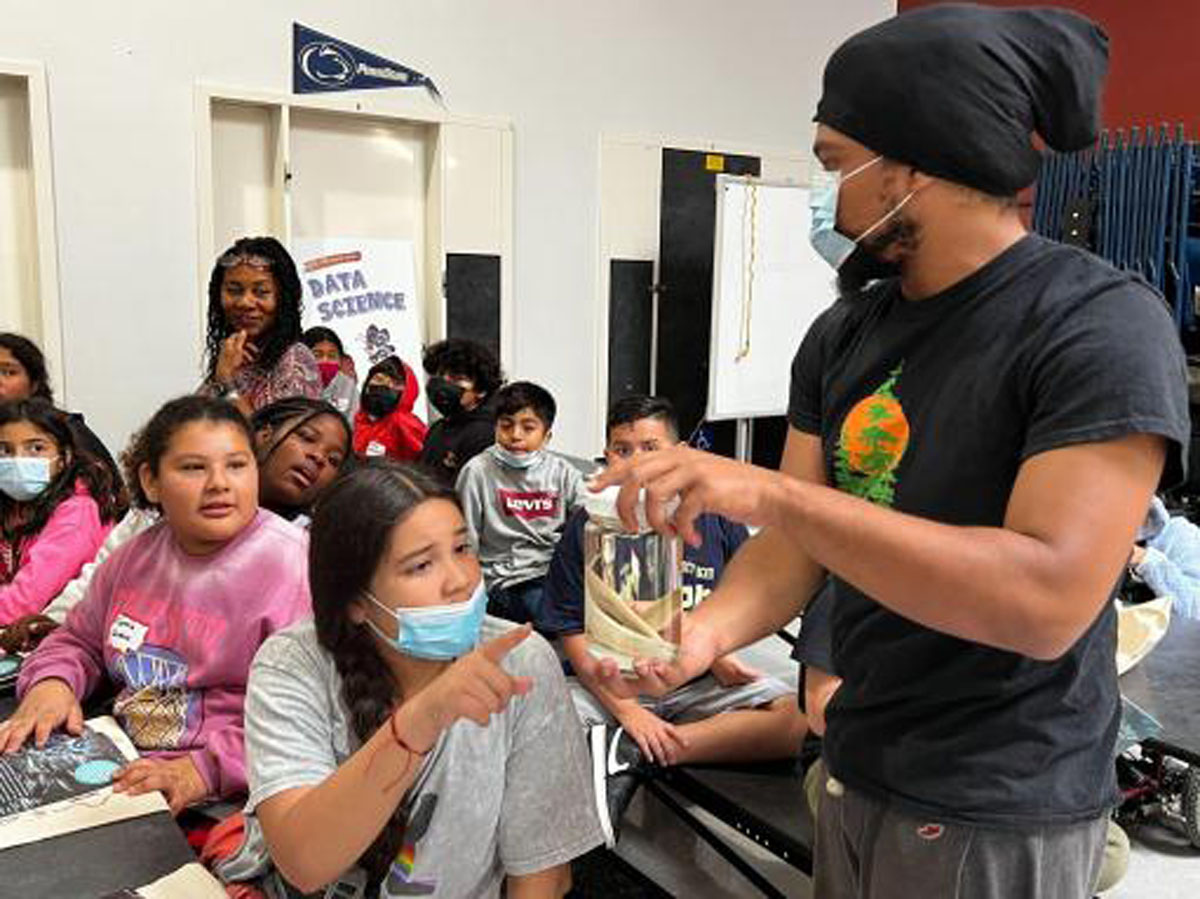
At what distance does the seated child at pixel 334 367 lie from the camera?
4199mm

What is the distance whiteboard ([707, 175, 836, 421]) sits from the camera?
573 cm

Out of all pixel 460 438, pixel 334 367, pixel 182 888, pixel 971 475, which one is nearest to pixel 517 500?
pixel 460 438

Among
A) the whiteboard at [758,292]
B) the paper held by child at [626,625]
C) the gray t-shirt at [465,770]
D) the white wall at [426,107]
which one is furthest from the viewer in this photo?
the whiteboard at [758,292]

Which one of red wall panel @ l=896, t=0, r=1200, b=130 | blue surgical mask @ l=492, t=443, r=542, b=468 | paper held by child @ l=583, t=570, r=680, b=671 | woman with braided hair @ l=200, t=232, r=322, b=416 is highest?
red wall panel @ l=896, t=0, r=1200, b=130

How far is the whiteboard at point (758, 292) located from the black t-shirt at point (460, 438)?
2.24 metres

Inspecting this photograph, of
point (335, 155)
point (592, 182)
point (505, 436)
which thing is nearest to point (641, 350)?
point (592, 182)

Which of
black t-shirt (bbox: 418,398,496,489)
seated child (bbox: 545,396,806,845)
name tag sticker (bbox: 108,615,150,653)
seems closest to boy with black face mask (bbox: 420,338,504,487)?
black t-shirt (bbox: 418,398,496,489)

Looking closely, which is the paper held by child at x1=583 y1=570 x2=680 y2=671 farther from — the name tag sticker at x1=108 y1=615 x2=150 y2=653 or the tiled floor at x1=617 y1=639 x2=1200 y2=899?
the tiled floor at x1=617 y1=639 x2=1200 y2=899

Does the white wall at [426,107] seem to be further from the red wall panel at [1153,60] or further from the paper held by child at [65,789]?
the paper held by child at [65,789]

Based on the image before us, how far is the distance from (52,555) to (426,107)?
3.45m

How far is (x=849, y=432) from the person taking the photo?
3.62ft

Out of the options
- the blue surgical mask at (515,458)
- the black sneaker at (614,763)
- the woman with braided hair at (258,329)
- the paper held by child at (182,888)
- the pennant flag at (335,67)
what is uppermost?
the pennant flag at (335,67)

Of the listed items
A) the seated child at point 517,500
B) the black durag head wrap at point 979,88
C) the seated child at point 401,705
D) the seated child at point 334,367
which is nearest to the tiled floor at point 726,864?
the seated child at point 517,500

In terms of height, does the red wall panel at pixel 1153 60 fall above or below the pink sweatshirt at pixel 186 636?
above
